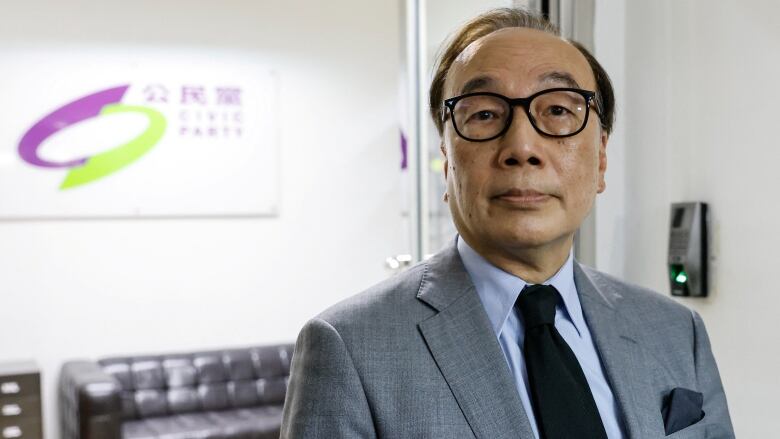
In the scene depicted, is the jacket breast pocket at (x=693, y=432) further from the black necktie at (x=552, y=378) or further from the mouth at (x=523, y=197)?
the mouth at (x=523, y=197)

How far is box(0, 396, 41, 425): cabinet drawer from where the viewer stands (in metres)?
4.37

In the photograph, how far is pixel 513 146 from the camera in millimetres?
1171

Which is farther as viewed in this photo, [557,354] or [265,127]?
[265,127]

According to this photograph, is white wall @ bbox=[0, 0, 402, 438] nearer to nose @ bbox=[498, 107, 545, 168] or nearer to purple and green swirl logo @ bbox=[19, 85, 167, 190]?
purple and green swirl logo @ bbox=[19, 85, 167, 190]

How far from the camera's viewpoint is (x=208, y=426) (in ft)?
15.4

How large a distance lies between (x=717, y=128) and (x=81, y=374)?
12.3 feet

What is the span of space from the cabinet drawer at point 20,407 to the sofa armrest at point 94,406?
0.17 meters

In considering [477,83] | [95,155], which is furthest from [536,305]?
[95,155]

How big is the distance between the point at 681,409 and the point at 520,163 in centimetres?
48

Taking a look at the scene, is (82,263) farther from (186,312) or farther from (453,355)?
(453,355)

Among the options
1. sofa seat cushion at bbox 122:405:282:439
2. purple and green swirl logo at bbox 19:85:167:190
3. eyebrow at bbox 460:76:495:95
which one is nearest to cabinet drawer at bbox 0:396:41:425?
sofa seat cushion at bbox 122:405:282:439

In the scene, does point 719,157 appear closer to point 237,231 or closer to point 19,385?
point 19,385

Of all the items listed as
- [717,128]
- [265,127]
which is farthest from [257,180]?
[717,128]

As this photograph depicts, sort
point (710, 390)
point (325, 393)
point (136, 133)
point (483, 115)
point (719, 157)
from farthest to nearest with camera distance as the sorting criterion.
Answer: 1. point (136, 133)
2. point (719, 157)
3. point (710, 390)
4. point (483, 115)
5. point (325, 393)
